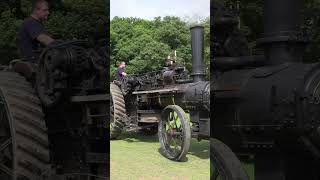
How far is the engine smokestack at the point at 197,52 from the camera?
1591 millimetres

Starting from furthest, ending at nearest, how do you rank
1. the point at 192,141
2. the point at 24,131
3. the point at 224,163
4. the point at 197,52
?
the point at 24,131, the point at 224,163, the point at 192,141, the point at 197,52

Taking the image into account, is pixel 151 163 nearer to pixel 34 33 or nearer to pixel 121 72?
pixel 121 72

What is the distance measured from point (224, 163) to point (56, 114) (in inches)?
34.8

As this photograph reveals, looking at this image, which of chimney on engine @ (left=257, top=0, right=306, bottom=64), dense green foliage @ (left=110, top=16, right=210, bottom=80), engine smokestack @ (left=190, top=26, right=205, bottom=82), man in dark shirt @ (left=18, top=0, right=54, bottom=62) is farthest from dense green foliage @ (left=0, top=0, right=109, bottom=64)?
chimney on engine @ (left=257, top=0, right=306, bottom=64)


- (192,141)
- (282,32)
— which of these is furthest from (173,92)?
(282,32)

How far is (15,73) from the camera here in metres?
2.45

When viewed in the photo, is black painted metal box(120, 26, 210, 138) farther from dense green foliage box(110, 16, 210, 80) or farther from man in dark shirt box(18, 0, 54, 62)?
man in dark shirt box(18, 0, 54, 62)

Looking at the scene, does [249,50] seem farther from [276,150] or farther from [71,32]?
[71,32]

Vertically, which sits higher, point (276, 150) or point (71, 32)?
point (71, 32)

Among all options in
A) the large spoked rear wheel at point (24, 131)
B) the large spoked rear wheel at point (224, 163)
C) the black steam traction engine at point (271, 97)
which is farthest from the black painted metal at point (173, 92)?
the large spoked rear wheel at point (24, 131)

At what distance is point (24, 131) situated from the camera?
2.32 meters

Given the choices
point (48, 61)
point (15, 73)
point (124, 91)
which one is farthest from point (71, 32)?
point (124, 91)

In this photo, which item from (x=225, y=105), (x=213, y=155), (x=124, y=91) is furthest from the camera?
(x=225, y=105)

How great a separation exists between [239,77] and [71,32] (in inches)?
33.4
